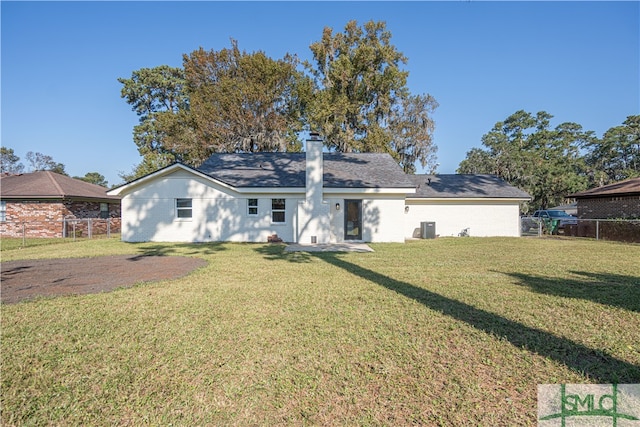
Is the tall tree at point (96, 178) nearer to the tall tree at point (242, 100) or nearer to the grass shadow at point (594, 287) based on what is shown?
the tall tree at point (242, 100)

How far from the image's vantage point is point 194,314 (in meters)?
4.86

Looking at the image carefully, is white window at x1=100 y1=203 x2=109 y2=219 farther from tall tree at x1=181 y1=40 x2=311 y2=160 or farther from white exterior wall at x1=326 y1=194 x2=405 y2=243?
white exterior wall at x1=326 y1=194 x2=405 y2=243

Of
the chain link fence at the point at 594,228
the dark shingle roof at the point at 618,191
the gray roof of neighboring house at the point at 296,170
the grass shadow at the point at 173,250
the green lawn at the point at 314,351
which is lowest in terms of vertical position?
the green lawn at the point at 314,351

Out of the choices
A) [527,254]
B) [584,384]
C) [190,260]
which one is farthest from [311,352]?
[527,254]

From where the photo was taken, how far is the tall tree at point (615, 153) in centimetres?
4550

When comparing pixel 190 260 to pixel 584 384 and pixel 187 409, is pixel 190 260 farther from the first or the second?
pixel 584 384

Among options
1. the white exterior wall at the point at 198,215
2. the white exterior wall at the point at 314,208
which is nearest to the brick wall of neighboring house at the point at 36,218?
the white exterior wall at the point at 198,215

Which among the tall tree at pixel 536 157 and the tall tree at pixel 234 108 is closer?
the tall tree at pixel 234 108

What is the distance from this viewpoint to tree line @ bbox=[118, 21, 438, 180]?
2756 cm

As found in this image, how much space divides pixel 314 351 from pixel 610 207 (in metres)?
22.2

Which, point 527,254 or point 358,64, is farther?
point 358,64

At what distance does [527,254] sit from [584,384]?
31.7 ft

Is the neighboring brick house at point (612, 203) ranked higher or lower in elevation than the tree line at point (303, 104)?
lower

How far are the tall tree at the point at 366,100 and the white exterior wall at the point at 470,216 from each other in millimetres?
10539
